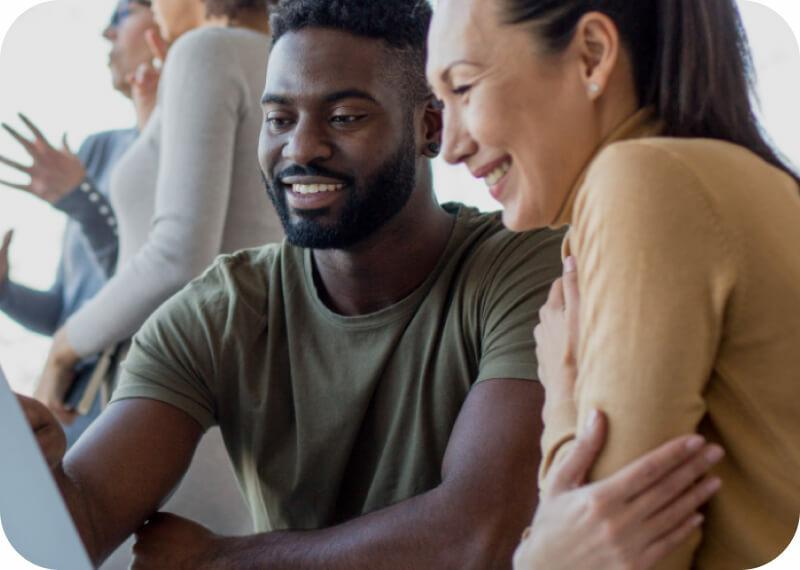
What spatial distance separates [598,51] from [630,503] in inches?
8.0

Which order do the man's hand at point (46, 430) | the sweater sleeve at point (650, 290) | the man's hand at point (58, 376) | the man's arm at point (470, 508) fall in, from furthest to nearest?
the man's hand at point (58, 376) → the man's hand at point (46, 430) → the man's arm at point (470, 508) → the sweater sleeve at point (650, 290)

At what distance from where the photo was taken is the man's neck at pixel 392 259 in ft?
2.36

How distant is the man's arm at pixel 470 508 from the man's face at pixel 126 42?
471mm

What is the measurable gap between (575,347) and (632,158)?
0.11m

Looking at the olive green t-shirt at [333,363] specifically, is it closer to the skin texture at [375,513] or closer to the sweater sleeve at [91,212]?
the skin texture at [375,513]

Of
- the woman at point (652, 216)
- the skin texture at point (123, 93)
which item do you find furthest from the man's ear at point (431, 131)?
the skin texture at point (123, 93)

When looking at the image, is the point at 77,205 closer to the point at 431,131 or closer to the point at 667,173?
the point at 431,131

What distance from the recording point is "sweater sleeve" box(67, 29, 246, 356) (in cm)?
79

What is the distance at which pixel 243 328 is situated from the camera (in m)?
0.76

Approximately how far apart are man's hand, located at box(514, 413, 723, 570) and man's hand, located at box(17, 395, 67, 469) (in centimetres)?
37

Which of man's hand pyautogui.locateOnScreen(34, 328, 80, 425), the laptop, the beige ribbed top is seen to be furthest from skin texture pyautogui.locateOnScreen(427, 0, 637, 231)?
man's hand pyautogui.locateOnScreen(34, 328, 80, 425)

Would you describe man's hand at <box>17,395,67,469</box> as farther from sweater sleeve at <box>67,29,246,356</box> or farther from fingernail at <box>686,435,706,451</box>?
fingernail at <box>686,435,706,451</box>

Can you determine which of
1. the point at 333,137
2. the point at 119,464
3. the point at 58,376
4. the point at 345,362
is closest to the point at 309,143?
the point at 333,137

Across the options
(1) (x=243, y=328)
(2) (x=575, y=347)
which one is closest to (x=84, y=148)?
(1) (x=243, y=328)
